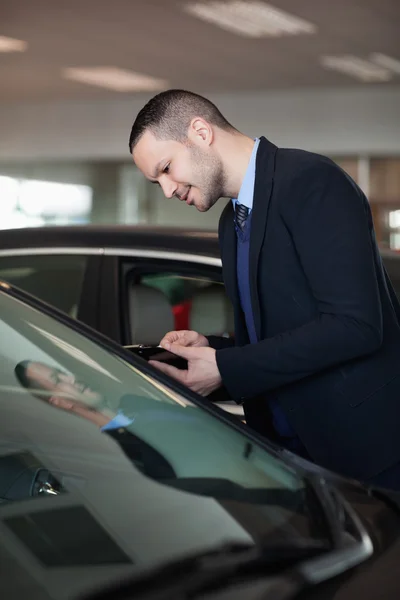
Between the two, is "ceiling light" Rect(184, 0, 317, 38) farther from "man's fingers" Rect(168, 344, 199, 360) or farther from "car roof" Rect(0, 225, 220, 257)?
"man's fingers" Rect(168, 344, 199, 360)

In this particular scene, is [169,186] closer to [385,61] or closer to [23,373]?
[23,373]

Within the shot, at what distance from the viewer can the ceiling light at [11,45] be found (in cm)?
980

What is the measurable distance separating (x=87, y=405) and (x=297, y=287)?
431 millimetres

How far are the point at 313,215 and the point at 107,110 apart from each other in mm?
12841

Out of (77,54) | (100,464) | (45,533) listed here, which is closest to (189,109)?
(100,464)

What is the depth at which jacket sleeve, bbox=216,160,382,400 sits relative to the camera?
1502mm

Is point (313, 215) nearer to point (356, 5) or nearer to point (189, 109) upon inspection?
point (189, 109)

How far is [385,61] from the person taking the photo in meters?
10.7

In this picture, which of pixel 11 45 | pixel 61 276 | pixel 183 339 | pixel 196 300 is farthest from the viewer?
pixel 11 45

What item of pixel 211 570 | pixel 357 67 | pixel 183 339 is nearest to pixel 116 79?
pixel 357 67

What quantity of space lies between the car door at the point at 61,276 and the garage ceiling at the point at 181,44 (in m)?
5.63

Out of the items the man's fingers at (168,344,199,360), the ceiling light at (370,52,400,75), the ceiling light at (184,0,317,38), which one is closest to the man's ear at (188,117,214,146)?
the man's fingers at (168,344,199,360)

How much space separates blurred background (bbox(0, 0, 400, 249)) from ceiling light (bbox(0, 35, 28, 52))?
36 mm

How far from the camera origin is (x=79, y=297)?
9.25ft
